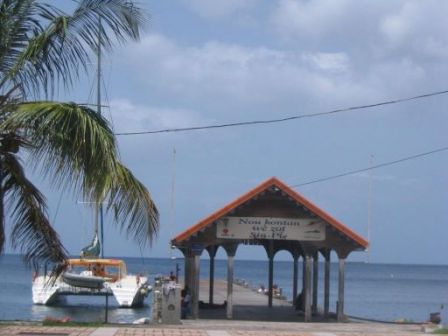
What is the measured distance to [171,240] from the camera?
28.8 m

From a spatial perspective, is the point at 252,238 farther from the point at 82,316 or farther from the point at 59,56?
the point at 82,316

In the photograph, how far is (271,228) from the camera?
93.9 ft

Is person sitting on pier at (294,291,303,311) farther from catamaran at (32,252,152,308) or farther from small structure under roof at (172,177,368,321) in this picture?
catamaran at (32,252,152,308)

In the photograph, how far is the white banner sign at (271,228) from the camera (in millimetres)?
28469

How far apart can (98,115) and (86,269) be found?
36942 millimetres

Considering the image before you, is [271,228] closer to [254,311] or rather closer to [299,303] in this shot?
[254,311]

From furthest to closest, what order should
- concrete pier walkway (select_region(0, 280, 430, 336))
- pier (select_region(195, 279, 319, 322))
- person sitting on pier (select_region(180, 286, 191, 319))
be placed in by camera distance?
pier (select_region(195, 279, 319, 322)) → person sitting on pier (select_region(180, 286, 191, 319)) → concrete pier walkway (select_region(0, 280, 430, 336))

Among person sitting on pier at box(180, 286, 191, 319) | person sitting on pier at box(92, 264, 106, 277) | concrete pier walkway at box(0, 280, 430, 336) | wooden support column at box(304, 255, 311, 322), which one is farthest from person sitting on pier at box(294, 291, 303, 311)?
person sitting on pier at box(92, 264, 106, 277)

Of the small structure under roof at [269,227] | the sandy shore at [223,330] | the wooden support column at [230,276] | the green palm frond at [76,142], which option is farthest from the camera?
the wooden support column at [230,276]

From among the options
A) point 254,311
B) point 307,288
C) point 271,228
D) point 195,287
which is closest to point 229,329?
point 195,287

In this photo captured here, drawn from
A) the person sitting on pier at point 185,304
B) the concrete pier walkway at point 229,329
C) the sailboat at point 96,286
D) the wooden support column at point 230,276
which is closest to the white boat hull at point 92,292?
the sailboat at point 96,286

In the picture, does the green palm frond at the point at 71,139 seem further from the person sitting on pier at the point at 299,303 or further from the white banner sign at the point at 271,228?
the person sitting on pier at the point at 299,303

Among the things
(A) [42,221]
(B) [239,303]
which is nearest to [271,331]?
(A) [42,221]

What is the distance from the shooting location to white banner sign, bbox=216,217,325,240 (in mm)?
28469
